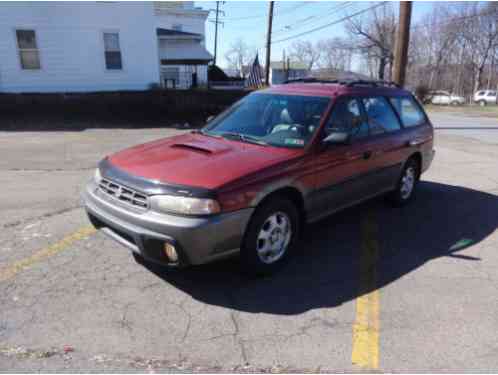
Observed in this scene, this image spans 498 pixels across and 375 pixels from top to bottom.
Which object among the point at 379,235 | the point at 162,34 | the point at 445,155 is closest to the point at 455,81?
the point at 162,34

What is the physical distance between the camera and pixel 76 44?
15164 millimetres

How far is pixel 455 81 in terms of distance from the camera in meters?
60.8

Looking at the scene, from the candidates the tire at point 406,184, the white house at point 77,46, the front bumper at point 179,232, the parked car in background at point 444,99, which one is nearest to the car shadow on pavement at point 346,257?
the tire at point 406,184

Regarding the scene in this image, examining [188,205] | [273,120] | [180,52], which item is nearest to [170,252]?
[188,205]

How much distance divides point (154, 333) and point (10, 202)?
3.97 metres

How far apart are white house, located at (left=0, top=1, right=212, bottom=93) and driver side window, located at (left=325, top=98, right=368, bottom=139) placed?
44.3 ft

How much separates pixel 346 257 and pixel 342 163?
990mm

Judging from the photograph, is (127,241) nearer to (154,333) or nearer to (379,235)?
(154,333)

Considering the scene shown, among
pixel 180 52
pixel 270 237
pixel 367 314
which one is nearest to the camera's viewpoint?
pixel 367 314

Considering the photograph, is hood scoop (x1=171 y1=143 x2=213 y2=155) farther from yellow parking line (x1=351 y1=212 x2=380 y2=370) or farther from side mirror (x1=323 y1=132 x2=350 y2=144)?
yellow parking line (x1=351 y1=212 x2=380 y2=370)

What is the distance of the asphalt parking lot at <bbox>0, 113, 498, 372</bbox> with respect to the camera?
268 centimetres

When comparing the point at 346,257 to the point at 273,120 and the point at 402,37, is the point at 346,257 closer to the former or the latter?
the point at 273,120

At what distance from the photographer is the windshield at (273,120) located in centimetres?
397

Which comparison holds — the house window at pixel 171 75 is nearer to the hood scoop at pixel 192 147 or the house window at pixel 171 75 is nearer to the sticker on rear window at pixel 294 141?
the hood scoop at pixel 192 147
